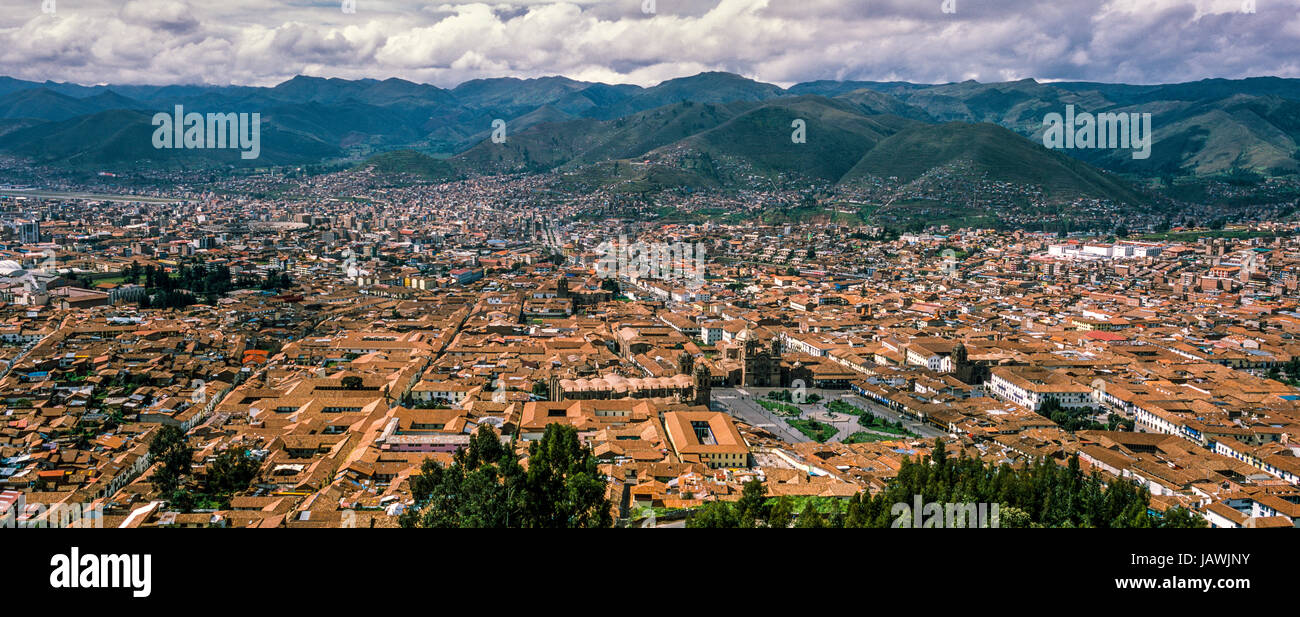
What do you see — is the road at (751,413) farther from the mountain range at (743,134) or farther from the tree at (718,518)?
the mountain range at (743,134)

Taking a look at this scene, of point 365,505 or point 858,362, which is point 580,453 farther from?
point 858,362

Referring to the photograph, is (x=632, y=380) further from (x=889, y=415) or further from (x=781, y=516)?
(x=781, y=516)

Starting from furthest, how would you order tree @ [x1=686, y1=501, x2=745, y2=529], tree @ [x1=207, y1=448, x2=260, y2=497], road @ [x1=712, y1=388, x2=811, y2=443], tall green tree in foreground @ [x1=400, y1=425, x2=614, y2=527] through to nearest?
road @ [x1=712, y1=388, x2=811, y2=443]
tree @ [x1=207, y1=448, x2=260, y2=497]
tree @ [x1=686, y1=501, x2=745, y2=529]
tall green tree in foreground @ [x1=400, y1=425, x2=614, y2=527]

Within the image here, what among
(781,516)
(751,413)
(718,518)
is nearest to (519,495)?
(718,518)

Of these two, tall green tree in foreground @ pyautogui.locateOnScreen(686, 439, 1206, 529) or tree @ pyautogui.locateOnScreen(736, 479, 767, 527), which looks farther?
tree @ pyautogui.locateOnScreen(736, 479, 767, 527)

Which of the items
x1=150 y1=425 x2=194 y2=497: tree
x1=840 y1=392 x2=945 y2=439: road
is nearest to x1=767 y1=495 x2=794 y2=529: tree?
x1=150 y1=425 x2=194 y2=497: tree

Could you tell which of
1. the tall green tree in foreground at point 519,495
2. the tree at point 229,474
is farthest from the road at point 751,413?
the tree at point 229,474

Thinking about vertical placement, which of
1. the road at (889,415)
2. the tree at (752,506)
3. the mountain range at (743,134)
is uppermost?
the mountain range at (743,134)

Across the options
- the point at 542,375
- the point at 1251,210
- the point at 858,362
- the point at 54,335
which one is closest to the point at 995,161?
the point at 1251,210

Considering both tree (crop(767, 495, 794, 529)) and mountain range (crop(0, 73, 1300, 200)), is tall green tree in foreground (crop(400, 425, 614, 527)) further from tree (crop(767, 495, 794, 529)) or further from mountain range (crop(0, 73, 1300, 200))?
mountain range (crop(0, 73, 1300, 200))
